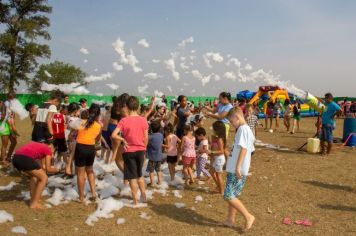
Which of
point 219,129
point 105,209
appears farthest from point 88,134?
point 219,129

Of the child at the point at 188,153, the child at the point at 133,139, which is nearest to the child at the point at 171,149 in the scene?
the child at the point at 188,153

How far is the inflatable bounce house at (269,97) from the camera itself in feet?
88.2

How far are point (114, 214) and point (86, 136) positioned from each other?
1.58 m

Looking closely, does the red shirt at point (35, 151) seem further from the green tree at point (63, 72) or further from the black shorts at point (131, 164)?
the green tree at point (63, 72)

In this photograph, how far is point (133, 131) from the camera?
6.62 meters

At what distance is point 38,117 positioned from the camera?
27.3 feet

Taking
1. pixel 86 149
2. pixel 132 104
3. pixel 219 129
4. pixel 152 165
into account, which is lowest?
pixel 152 165

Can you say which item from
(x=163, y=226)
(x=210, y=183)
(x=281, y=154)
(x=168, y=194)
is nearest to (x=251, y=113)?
(x=281, y=154)

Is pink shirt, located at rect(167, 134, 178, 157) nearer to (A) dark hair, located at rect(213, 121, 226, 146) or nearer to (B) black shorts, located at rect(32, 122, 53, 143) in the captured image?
(A) dark hair, located at rect(213, 121, 226, 146)

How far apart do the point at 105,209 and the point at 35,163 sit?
1463 millimetres

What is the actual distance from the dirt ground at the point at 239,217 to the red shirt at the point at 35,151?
98 cm

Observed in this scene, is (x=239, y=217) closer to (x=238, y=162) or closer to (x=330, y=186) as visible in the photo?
(x=238, y=162)

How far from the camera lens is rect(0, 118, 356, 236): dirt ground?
5.86 metres

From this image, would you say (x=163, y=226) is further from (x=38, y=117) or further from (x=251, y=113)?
(x=251, y=113)
